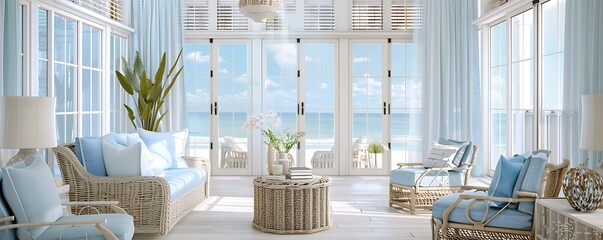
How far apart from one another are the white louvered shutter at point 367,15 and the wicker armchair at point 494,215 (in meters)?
5.05

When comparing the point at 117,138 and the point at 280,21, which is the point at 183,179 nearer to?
the point at 117,138

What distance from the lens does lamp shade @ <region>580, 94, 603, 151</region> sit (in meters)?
3.71

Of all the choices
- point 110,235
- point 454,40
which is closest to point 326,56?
point 454,40

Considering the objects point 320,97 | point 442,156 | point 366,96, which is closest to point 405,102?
point 366,96

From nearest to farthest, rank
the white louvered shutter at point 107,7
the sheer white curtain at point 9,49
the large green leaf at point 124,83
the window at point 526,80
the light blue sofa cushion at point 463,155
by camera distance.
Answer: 1. the sheer white curtain at point 9,49
2. the light blue sofa cushion at point 463,155
3. the window at point 526,80
4. the white louvered shutter at point 107,7
5. the large green leaf at point 124,83

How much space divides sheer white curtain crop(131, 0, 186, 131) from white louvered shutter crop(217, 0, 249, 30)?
615mm

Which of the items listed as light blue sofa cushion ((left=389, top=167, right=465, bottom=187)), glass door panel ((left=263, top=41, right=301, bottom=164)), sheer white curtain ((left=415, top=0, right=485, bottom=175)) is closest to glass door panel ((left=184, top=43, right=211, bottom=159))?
glass door panel ((left=263, top=41, right=301, bottom=164))

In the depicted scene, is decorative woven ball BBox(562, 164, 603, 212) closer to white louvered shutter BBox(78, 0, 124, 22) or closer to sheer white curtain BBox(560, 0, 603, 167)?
sheer white curtain BBox(560, 0, 603, 167)

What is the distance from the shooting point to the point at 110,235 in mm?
3383

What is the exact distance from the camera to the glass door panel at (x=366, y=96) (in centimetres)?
907

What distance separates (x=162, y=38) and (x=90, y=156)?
13.8ft

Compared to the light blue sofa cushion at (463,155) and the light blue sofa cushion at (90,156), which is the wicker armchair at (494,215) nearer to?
the light blue sofa cushion at (463,155)

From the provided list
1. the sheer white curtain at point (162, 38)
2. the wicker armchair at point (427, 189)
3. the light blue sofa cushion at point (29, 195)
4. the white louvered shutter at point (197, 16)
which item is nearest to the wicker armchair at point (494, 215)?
the wicker armchair at point (427, 189)

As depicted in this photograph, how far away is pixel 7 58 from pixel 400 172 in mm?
3941
